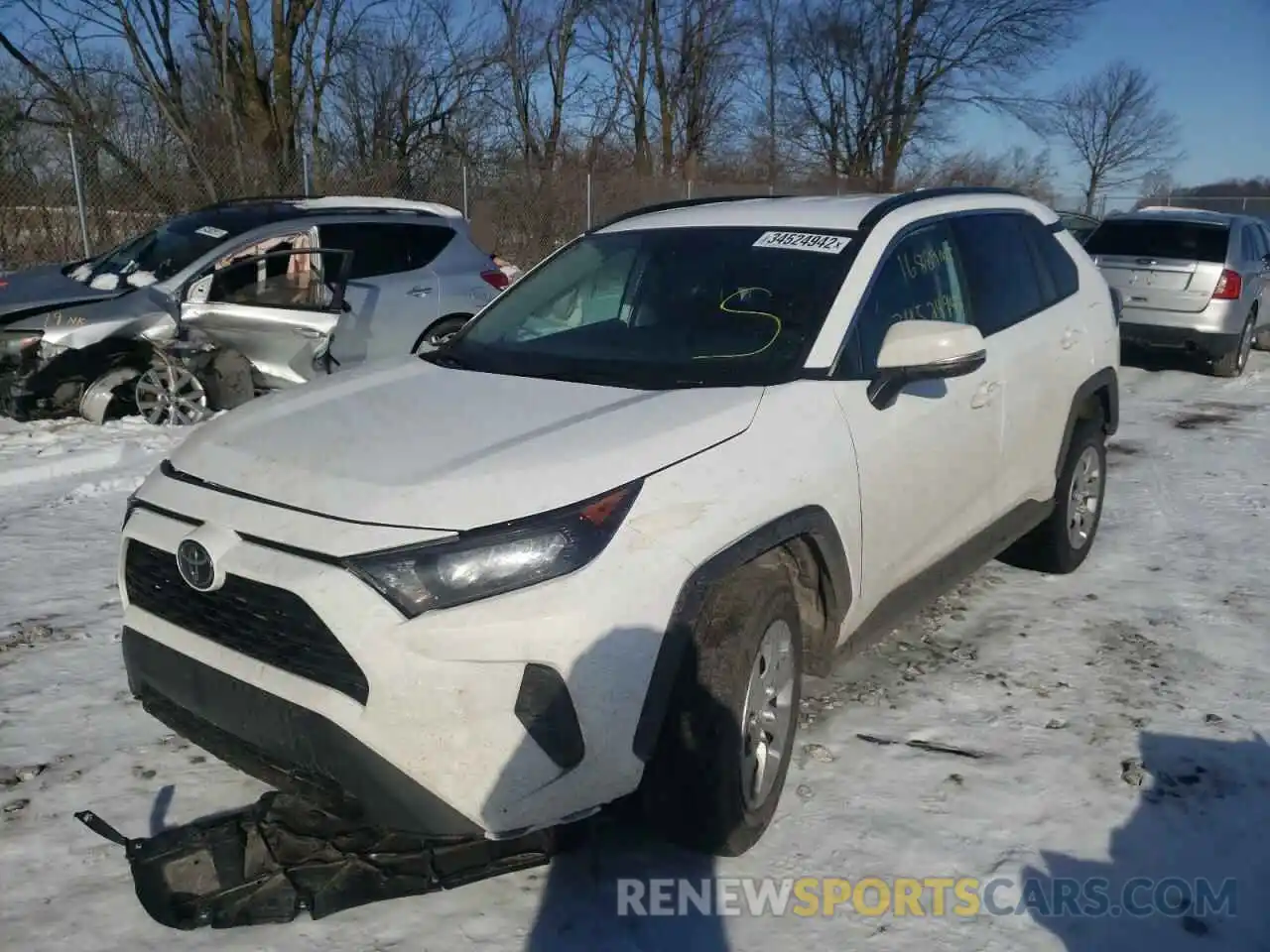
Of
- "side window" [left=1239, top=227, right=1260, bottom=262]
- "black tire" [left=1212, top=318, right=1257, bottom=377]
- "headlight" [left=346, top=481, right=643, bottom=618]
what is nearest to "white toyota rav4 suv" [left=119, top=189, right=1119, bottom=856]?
"headlight" [left=346, top=481, right=643, bottom=618]

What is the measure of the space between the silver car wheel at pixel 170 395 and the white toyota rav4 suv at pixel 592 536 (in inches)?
167

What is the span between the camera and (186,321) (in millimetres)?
7555

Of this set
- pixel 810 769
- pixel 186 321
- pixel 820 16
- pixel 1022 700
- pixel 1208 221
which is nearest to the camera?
pixel 810 769

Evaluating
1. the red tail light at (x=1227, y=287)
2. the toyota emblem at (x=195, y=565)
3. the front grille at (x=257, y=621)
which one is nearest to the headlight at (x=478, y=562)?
the front grille at (x=257, y=621)

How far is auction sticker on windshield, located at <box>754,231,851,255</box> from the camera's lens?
3.61 m

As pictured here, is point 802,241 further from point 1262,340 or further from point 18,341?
point 1262,340

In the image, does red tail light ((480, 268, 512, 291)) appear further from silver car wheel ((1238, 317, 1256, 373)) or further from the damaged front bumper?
silver car wheel ((1238, 317, 1256, 373))

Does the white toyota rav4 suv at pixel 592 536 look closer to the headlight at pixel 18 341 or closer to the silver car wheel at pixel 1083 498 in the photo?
the silver car wheel at pixel 1083 498

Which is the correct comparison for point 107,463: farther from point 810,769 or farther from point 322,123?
point 322,123

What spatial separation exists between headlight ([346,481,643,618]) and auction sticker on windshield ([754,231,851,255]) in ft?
5.42

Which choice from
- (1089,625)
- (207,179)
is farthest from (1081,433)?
(207,179)

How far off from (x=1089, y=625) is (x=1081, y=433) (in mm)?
960

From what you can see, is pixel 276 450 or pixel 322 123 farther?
pixel 322 123

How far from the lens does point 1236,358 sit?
11000 mm
